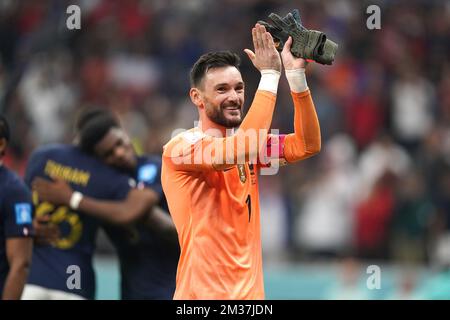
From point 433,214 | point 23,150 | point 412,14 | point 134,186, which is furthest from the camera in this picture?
point 412,14

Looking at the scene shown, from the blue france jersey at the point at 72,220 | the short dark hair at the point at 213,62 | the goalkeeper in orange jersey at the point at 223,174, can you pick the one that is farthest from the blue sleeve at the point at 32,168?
the short dark hair at the point at 213,62

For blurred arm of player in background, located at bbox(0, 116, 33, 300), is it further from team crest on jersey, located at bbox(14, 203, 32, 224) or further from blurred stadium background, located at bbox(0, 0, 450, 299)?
blurred stadium background, located at bbox(0, 0, 450, 299)

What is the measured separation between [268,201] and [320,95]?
211 centimetres

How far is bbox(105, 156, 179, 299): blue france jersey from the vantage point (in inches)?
318

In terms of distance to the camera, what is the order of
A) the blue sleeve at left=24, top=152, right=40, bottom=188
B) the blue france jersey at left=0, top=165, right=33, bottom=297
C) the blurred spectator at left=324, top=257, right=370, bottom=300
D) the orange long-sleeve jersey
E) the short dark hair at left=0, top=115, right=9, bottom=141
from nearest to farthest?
1. the orange long-sleeve jersey
2. the blue france jersey at left=0, top=165, right=33, bottom=297
3. the short dark hair at left=0, top=115, right=9, bottom=141
4. the blue sleeve at left=24, top=152, right=40, bottom=188
5. the blurred spectator at left=324, top=257, right=370, bottom=300

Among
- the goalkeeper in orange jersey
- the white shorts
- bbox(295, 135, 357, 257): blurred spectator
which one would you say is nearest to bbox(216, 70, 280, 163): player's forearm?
the goalkeeper in orange jersey

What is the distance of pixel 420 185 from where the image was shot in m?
13.3

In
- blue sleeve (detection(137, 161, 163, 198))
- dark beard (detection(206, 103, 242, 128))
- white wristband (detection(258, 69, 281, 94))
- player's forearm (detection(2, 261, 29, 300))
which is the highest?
white wristband (detection(258, 69, 281, 94))

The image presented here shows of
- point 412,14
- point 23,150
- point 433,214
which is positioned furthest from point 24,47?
point 433,214

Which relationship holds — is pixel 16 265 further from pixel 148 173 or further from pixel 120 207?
pixel 148 173

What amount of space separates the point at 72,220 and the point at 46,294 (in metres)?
0.60

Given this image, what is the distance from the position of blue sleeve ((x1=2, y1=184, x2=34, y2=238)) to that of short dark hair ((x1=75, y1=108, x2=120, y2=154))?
1.11 metres

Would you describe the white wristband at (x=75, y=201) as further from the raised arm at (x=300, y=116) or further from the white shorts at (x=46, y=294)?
the raised arm at (x=300, y=116)
